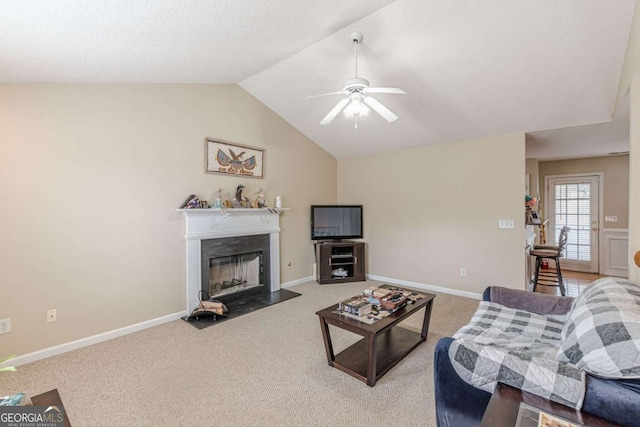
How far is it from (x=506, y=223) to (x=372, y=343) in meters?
2.87

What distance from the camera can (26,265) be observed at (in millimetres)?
2473

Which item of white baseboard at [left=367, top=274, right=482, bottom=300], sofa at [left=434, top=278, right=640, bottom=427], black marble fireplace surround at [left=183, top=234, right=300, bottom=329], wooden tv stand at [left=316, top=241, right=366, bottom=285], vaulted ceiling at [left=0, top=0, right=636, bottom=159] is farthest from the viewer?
wooden tv stand at [left=316, top=241, right=366, bottom=285]

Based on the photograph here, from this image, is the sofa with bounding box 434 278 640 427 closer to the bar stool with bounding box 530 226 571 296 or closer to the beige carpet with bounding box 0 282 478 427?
the beige carpet with bounding box 0 282 478 427

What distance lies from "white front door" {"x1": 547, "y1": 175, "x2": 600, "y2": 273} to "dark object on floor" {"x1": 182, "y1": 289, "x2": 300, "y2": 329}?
5.47m

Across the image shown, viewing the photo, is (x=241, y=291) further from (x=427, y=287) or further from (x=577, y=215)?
(x=577, y=215)

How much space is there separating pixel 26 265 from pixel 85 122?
1339 millimetres

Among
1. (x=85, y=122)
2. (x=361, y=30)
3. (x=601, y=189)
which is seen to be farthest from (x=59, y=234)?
(x=601, y=189)

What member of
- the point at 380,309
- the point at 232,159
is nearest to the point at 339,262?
the point at 232,159

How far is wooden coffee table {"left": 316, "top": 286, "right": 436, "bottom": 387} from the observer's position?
83.1 inches

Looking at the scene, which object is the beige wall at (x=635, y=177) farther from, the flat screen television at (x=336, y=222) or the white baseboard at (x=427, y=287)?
the flat screen television at (x=336, y=222)

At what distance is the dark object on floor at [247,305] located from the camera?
3279 millimetres

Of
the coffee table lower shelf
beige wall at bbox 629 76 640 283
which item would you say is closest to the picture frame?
the coffee table lower shelf

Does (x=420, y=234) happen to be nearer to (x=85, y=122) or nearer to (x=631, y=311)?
(x=631, y=311)

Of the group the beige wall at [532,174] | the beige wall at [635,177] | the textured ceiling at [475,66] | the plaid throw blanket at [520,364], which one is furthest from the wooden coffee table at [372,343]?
the beige wall at [532,174]
